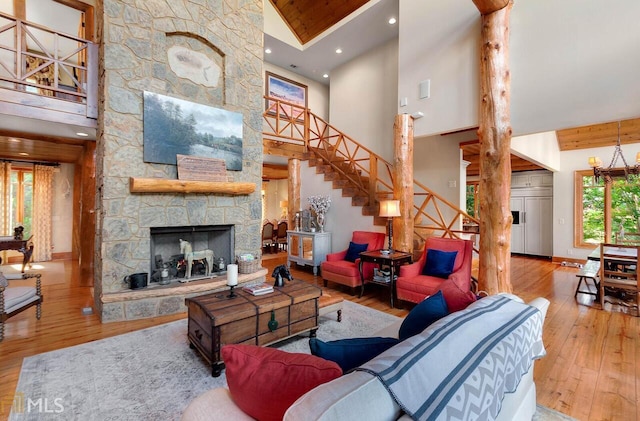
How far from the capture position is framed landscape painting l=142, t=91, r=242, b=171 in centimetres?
364

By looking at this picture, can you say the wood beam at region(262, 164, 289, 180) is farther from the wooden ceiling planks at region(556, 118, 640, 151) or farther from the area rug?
the wooden ceiling planks at region(556, 118, 640, 151)

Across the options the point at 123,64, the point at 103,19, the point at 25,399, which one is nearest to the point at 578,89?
the point at 123,64

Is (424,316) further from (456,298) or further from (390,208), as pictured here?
(390,208)

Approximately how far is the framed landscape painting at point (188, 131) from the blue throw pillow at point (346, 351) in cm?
352

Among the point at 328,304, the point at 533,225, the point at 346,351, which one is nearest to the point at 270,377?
the point at 346,351

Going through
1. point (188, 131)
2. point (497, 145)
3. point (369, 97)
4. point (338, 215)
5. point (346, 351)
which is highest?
point (369, 97)

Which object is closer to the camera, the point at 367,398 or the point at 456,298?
the point at 367,398

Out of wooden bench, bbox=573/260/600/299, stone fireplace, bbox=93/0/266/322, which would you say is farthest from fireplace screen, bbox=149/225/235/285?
wooden bench, bbox=573/260/600/299

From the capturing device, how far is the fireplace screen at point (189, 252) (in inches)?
152

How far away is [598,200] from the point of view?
22.6 ft

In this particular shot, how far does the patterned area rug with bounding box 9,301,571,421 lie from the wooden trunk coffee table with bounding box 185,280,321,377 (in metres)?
0.16

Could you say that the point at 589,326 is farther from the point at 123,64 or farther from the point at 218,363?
the point at 123,64

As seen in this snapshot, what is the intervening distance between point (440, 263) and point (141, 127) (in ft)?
13.7

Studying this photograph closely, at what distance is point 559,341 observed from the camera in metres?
2.99
